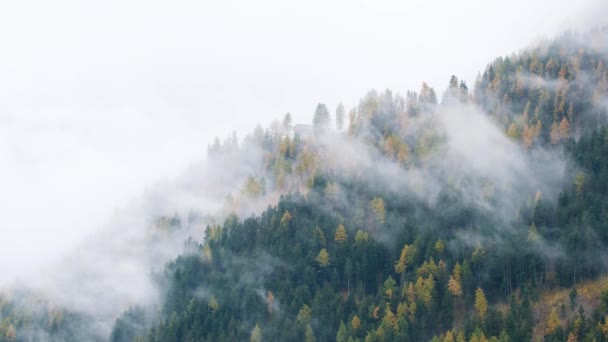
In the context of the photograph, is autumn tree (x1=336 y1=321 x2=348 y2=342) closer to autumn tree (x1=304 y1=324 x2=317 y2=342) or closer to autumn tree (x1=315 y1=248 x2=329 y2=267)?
autumn tree (x1=304 y1=324 x2=317 y2=342)

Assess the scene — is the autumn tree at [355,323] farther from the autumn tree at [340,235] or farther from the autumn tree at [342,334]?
the autumn tree at [340,235]

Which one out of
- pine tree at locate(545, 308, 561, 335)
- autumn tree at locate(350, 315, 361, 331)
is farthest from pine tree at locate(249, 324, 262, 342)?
pine tree at locate(545, 308, 561, 335)

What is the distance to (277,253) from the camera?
186m

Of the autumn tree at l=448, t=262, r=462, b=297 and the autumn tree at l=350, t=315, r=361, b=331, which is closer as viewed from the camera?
the autumn tree at l=350, t=315, r=361, b=331

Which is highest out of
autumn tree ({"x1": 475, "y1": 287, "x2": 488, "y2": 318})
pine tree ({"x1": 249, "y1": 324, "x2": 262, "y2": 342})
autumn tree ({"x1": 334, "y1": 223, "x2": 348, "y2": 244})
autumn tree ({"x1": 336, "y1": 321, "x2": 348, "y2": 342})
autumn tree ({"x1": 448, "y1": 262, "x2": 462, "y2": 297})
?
autumn tree ({"x1": 334, "y1": 223, "x2": 348, "y2": 244})

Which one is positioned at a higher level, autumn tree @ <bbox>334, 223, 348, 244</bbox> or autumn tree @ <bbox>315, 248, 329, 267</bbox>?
autumn tree @ <bbox>334, 223, 348, 244</bbox>

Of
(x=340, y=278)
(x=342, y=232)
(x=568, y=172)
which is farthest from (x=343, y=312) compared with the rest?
(x=568, y=172)

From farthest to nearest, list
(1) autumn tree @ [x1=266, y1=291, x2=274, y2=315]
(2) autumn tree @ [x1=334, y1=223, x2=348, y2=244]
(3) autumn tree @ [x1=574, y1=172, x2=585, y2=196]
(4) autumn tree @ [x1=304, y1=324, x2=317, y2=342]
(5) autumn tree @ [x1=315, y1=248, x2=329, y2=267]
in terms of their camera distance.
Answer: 1. (2) autumn tree @ [x1=334, y1=223, x2=348, y2=244]
2. (5) autumn tree @ [x1=315, y1=248, x2=329, y2=267]
3. (1) autumn tree @ [x1=266, y1=291, x2=274, y2=315]
4. (3) autumn tree @ [x1=574, y1=172, x2=585, y2=196]
5. (4) autumn tree @ [x1=304, y1=324, x2=317, y2=342]

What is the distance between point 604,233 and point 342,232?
56399 mm

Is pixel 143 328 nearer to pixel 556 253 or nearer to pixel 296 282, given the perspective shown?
pixel 296 282

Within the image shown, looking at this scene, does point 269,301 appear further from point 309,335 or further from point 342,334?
point 342,334

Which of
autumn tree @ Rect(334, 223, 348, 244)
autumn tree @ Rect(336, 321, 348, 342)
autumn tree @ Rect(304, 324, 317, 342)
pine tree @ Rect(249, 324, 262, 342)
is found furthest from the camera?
autumn tree @ Rect(334, 223, 348, 244)

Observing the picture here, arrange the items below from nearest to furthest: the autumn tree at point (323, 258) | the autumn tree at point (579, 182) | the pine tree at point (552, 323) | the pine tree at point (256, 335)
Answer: the pine tree at point (552, 323)
the pine tree at point (256, 335)
the autumn tree at point (579, 182)
the autumn tree at point (323, 258)

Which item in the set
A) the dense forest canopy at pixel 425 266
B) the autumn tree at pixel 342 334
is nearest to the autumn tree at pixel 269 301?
the dense forest canopy at pixel 425 266
